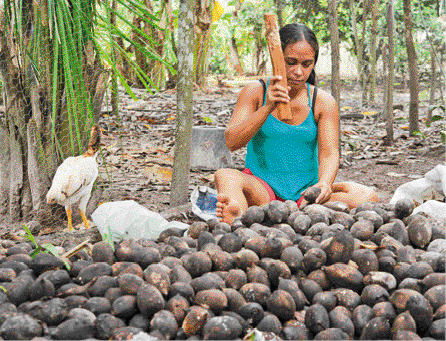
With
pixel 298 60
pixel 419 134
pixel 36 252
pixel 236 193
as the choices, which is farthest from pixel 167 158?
pixel 36 252

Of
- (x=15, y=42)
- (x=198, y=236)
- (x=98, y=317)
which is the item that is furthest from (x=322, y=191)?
(x=15, y=42)

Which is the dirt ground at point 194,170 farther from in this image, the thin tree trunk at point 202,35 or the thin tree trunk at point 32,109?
the thin tree trunk at point 202,35

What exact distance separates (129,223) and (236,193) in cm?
52

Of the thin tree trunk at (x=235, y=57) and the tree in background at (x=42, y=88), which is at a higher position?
the thin tree trunk at (x=235, y=57)

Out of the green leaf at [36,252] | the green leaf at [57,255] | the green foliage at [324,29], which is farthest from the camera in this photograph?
the green foliage at [324,29]

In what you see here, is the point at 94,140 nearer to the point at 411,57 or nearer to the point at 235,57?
the point at 411,57

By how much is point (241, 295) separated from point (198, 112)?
4780 mm

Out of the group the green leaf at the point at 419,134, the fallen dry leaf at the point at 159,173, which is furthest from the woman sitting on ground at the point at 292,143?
the green leaf at the point at 419,134

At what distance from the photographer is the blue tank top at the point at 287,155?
215cm

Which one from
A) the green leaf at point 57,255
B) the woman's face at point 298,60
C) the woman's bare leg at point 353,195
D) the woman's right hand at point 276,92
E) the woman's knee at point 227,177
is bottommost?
the woman's bare leg at point 353,195

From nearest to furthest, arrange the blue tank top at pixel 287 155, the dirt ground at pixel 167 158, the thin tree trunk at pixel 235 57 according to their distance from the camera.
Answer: the blue tank top at pixel 287 155, the dirt ground at pixel 167 158, the thin tree trunk at pixel 235 57

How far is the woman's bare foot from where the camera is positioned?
1.78 meters

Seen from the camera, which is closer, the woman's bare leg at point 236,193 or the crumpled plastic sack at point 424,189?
the woman's bare leg at point 236,193

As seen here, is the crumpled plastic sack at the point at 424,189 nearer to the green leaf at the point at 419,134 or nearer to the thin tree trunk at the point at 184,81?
the thin tree trunk at the point at 184,81
